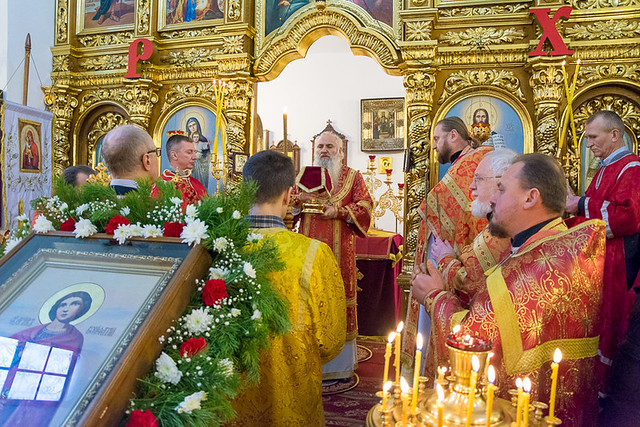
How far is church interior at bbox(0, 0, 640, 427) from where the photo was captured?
1.26 m

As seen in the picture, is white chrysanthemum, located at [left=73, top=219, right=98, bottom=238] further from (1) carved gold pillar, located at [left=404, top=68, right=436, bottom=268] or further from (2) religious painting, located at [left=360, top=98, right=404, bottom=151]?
(2) religious painting, located at [left=360, top=98, right=404, bottom=151]

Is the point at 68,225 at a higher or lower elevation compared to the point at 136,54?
lower

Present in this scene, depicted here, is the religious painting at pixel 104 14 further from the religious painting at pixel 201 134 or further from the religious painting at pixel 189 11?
the religious painting at pixel 201 134

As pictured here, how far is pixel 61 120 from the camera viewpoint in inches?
275

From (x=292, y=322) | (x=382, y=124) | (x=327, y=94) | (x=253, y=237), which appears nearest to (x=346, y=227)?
(x=292, y=322)

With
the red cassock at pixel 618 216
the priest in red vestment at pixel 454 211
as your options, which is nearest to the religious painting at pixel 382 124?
the red cassock at pixel 618 216

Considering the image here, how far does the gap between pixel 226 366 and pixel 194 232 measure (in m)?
0.40

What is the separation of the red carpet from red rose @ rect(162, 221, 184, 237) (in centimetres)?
221

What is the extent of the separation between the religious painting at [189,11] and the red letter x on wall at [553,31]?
3891mm

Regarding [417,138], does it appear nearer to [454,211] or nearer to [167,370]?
[454,211]

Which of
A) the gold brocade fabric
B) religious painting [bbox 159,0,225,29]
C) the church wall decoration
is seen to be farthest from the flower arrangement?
religious painting [bbox 159,0,225,29]

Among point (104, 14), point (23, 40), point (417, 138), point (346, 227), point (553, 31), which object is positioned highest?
point (104, 14)

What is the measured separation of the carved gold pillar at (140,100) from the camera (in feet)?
21.7

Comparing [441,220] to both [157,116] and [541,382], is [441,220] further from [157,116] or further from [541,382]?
[157,116]
